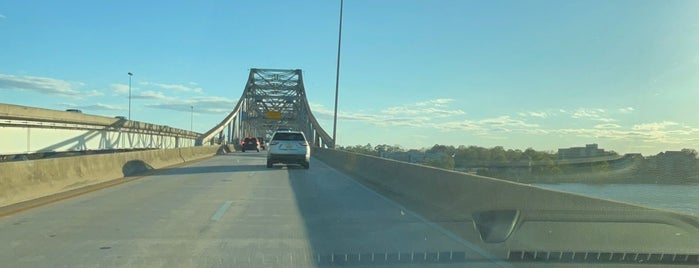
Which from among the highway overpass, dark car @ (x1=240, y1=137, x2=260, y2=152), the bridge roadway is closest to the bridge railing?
dark car @ (x1=240, y1=137, x2=260, y2=152)

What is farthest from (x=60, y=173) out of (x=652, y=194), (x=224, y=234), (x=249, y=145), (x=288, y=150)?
(x=249, y=145)

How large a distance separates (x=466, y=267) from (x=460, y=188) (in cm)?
502

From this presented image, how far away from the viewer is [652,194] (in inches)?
320

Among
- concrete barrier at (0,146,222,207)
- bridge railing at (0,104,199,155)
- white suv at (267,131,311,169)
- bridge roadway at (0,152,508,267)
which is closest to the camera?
bridge roadway at (0,152,508,267)

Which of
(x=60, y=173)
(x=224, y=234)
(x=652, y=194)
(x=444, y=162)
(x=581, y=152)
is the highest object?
(x=581, y=152)

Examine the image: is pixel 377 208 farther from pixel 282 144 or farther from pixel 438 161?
pixel 282 144

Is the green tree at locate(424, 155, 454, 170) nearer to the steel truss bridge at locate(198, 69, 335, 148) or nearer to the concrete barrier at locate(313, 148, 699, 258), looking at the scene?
the concrete barrier at locate(313, 148, 699, 258)

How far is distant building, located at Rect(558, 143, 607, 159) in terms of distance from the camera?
10.8 m

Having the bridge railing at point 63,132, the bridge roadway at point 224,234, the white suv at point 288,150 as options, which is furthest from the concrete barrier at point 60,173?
the bridge railing at point 63,132

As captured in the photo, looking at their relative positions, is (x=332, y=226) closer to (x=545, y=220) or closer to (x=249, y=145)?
(x=545, y=220)

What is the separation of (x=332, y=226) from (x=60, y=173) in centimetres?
1099

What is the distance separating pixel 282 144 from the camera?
3158cm

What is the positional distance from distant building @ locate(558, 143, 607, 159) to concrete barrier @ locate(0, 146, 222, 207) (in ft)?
38.2

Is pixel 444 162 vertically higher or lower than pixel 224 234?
higher
